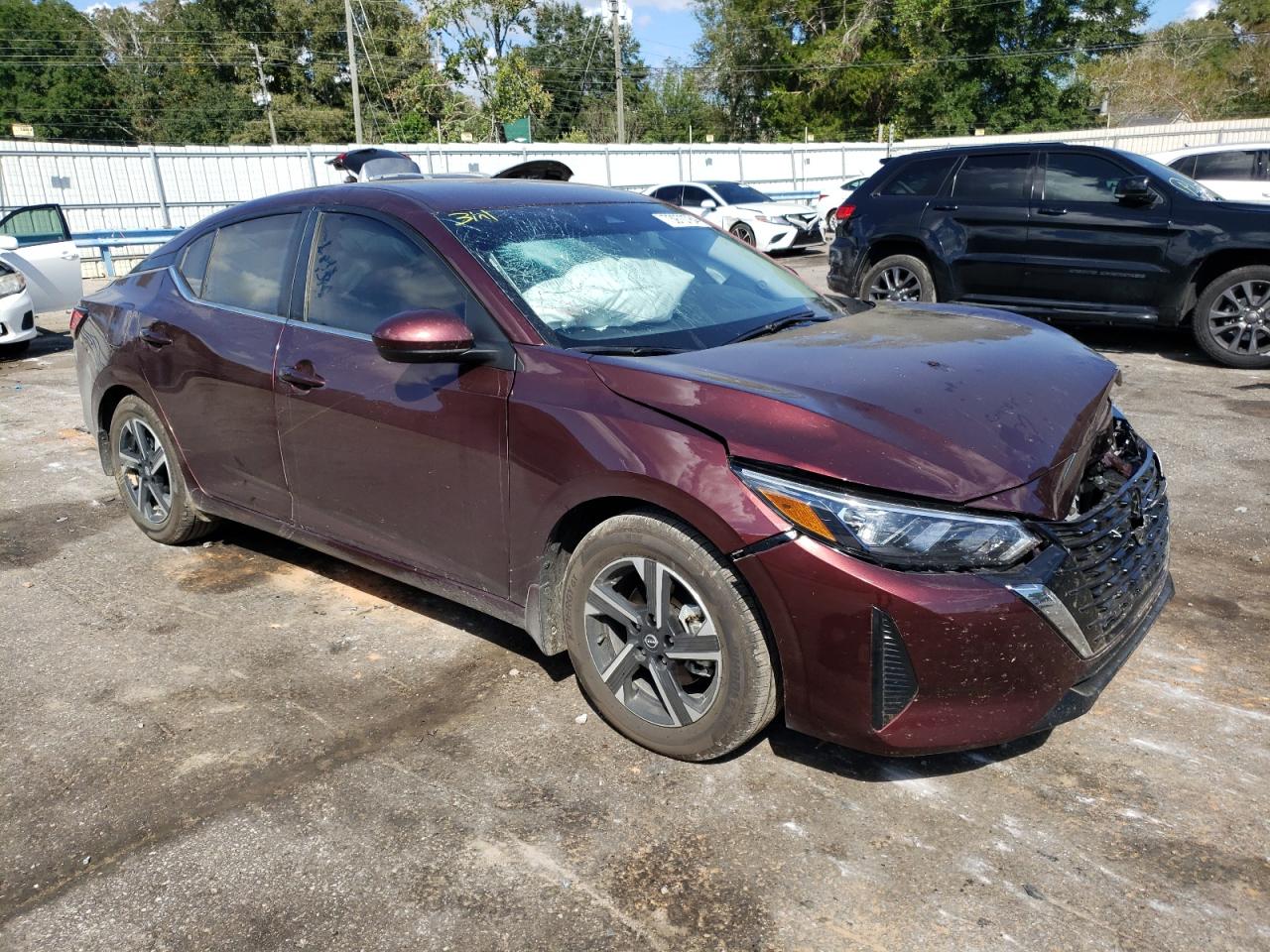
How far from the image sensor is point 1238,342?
795 cm

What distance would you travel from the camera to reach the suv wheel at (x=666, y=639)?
273 cm

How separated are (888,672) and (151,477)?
3.76m

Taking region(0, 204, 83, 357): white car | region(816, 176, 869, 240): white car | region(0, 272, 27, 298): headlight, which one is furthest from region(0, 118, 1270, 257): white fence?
region(816, 176, 869, 240): white car

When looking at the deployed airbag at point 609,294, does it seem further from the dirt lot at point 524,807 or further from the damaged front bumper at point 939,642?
the dirt lot at point 524,807

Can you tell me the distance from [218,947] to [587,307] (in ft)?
6.96

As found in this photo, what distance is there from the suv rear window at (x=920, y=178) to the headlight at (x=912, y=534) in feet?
24.4

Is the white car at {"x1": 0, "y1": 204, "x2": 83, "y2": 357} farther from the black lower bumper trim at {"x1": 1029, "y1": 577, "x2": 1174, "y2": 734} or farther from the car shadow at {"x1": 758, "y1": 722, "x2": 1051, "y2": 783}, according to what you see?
the black lower bumper trim at {"x1": 1029, "y1": 577, "x2": 1174, "y2": 734}

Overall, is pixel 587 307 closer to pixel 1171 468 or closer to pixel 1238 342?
pixel 1171 468

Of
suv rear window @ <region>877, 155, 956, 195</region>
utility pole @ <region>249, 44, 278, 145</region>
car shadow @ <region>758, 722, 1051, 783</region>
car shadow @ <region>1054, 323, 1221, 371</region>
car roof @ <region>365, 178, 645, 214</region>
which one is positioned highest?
utility pole @ <region>249, 44, 278, 145</region>

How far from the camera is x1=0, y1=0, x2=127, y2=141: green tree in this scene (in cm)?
6469

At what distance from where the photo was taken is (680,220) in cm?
418

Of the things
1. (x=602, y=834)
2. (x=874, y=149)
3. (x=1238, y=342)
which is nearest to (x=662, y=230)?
(x=602, y=834)

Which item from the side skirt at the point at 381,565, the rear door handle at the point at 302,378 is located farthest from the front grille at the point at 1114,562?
the rear door handle at the point at 302,378

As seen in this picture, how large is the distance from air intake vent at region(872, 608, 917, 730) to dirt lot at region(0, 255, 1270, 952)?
0.37 metres
